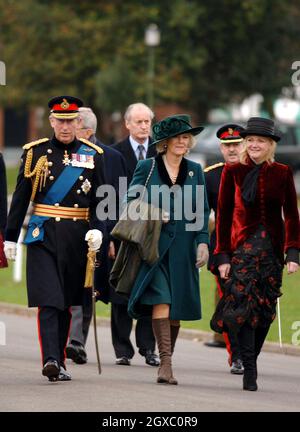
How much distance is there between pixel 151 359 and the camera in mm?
12898

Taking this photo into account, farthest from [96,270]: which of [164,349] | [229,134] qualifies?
[164,349]

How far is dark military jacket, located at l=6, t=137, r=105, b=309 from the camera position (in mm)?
11117

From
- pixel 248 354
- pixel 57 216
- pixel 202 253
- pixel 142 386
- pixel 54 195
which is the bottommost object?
pixel 142 386

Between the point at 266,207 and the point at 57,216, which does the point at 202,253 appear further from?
the point at 57,216

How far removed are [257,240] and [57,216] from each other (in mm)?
1523

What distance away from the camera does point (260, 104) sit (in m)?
47.1

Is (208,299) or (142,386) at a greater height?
(208,299)

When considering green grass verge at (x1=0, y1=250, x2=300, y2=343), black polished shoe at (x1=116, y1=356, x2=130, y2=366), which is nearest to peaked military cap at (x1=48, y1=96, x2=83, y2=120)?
black polished shoe at (x1=116, y1=356, x2=130, y2=366)

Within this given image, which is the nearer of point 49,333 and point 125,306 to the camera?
point 49,333

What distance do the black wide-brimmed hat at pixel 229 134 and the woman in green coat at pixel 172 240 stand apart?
1418 millimetres

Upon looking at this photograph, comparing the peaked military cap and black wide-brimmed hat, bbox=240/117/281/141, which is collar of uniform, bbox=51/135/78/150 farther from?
black wide-brimmed hat, bbox=240/117/281/141

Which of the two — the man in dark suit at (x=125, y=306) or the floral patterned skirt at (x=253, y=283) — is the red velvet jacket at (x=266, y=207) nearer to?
the floral patterned skirt at (x=253, y=283)

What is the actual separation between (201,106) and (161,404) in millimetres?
38213

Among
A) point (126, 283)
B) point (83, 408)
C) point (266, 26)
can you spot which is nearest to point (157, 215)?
point (126, 283)
